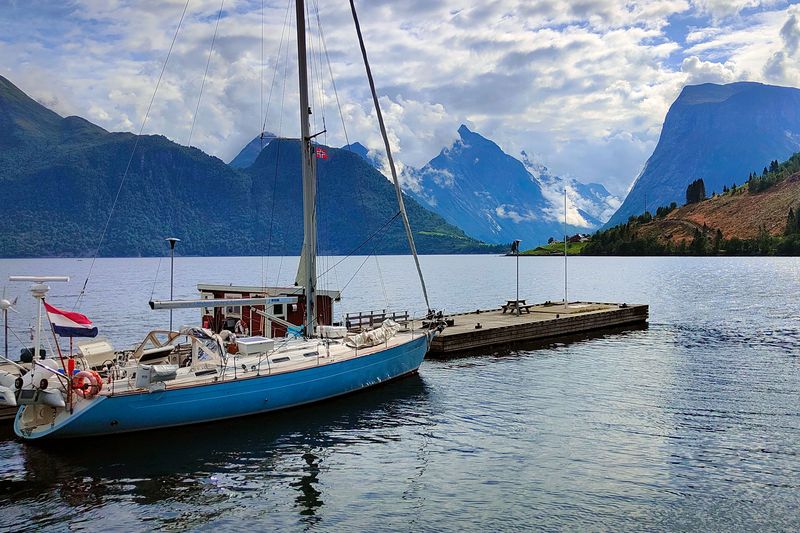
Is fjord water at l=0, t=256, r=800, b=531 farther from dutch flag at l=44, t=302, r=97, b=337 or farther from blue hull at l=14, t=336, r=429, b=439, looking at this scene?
dutch flag at l=44, t=302, r=97, b=337

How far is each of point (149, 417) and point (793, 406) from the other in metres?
29.6

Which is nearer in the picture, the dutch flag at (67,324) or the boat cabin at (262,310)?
the dutch flag at (67,324)

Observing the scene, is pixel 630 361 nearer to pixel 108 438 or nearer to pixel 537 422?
pixel 537 422

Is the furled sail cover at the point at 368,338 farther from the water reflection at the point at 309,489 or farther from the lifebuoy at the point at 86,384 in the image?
the lifebuoy at the point at 86,384

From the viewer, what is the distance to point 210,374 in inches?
1079

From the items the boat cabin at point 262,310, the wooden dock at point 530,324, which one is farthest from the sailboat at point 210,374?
the wooden dock at point 530,324

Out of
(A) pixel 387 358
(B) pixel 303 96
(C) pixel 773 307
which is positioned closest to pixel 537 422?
(A) pixel 387 358

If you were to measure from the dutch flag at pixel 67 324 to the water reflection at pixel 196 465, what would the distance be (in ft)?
14.1

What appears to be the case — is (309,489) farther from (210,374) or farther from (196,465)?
(210,374)

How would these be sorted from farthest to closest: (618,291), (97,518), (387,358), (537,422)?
(618,291) → (387,358) → (537,422) → (97,518)

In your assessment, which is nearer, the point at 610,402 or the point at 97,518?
the point at 97,518

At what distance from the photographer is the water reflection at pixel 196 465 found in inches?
817

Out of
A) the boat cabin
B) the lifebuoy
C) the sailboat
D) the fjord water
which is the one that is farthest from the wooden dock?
the lifebuoy

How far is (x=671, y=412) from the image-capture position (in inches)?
1214
